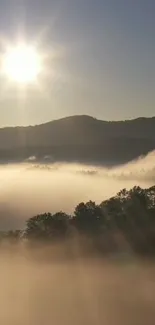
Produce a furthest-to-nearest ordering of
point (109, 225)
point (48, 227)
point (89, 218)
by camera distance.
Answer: point (89, 218), point (48, 227), point (109, 225)

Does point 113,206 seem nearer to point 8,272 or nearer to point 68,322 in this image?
point 8,272

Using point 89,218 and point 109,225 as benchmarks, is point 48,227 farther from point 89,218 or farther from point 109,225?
point 109,225

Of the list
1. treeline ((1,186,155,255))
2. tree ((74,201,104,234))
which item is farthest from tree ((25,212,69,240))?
tree ((74,201,104,234))

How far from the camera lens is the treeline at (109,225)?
69375 millimetres

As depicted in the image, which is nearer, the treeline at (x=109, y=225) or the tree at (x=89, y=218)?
the treeline at (x=109, y=225)

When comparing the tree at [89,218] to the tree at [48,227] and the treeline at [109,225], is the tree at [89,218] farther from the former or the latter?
the tree at [48,227]

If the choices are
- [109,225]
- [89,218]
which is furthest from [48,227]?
[109,225]

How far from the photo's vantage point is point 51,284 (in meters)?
62.4

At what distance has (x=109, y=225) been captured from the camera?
74.8 metres

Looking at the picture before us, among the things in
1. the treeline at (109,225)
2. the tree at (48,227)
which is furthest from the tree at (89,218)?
the tree at (48,227)

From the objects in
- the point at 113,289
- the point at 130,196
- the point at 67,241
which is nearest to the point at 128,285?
the point at 113,289

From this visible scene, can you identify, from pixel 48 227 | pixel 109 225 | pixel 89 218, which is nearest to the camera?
pixel 109 225

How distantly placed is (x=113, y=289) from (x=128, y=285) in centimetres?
204

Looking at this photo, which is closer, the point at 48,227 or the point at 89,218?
the point at 48,227
